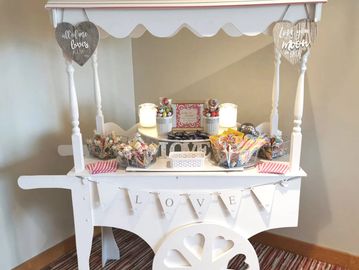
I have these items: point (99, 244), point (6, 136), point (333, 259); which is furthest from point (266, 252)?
point (6, 136)

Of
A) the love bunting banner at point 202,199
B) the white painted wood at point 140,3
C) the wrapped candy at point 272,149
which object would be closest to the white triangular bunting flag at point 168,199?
the love bunting banner at point 202,199

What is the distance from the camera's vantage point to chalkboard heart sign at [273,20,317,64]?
124 cm

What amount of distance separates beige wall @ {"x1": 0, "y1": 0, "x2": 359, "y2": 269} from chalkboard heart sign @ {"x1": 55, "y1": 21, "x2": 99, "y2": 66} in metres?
0.55

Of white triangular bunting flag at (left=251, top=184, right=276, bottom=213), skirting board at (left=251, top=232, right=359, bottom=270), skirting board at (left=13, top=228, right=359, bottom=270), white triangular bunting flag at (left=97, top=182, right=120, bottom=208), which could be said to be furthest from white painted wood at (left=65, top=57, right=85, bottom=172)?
skirting board at (left=251, top=232, right=359, bottom=270)

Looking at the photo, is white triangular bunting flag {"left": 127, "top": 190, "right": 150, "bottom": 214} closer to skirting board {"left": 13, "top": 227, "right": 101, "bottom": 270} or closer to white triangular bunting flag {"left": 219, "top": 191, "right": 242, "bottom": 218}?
white triangular bunting flag {"left": 219, "top": 191, "right": 242, "bottom": 218}

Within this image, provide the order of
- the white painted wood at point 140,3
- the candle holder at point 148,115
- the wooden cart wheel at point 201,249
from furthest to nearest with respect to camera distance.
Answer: the candle holder at point 148,115 → the wooden cart wheel at point 201,249 → the white painted wood at point 140,3

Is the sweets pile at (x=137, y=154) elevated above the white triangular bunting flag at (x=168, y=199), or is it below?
above

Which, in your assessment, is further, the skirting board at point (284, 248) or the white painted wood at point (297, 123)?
the skirting board at point (284, 248)

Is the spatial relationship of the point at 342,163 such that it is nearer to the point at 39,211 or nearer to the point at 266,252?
the point at 266,252

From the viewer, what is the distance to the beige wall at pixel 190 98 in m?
1.71

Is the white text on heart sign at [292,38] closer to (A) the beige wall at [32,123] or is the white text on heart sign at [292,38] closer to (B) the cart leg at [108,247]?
(A) the beige wall at [32,123]

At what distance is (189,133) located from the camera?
5.35 ft

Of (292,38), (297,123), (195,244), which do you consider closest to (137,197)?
(195,244)

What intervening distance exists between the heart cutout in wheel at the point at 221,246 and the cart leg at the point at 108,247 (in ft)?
2.36
